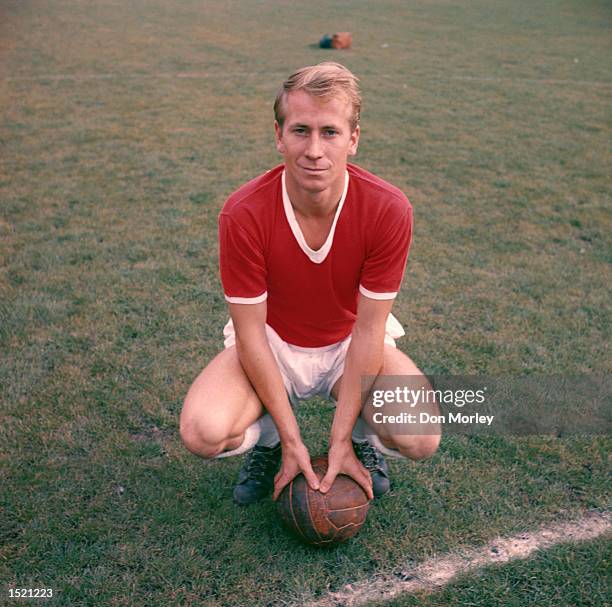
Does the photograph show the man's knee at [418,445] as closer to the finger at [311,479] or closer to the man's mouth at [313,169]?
the finger at [311,479]

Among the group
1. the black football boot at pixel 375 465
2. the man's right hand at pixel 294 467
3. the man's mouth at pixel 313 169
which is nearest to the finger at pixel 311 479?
the man's right hand at pixel 294 467

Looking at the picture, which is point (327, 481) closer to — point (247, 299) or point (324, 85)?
point (247, 299)

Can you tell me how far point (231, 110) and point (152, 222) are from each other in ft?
13.4

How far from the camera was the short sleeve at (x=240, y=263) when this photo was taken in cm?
248

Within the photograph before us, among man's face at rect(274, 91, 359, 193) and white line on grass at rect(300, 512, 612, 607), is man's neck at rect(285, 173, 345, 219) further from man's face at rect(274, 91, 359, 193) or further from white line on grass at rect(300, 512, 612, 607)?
white line on grass at rect(300, 512, 612, 607)

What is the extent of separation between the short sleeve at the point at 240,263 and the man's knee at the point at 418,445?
2.81ft

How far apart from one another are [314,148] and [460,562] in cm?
179

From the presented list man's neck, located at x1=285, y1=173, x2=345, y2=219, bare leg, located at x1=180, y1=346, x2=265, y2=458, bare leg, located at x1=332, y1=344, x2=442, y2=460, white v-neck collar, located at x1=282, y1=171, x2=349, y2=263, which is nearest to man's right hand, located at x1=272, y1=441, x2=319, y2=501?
bare leg, located at x1=180, y1=346, x2=265, y2=458

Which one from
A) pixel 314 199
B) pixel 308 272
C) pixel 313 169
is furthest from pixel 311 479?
pixel 313 169

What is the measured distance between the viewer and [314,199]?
2.47m

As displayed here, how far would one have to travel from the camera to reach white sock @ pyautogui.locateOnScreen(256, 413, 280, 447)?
279 centimetres

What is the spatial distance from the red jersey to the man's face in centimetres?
17

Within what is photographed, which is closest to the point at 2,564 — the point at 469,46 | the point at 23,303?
the point at 23,303

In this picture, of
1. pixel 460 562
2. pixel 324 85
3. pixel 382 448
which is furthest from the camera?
pixel 382 448
